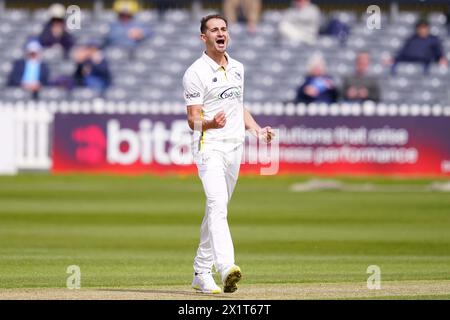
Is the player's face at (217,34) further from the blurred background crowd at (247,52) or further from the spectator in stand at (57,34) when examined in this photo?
the spectator in stand at (57,34)

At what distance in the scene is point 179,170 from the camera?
26.3 metres

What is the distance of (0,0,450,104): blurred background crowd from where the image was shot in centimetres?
2916

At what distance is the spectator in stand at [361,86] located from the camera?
90.6 feet

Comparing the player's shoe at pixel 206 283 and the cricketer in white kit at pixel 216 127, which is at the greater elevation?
the cricketer in white kit at pixel 216 127

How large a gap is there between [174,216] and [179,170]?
7.35m

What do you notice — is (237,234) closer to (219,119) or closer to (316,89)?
(219,119)

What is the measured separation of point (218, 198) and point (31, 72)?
759 inches

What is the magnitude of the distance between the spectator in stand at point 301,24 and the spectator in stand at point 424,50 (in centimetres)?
209

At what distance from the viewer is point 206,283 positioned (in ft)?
35.4

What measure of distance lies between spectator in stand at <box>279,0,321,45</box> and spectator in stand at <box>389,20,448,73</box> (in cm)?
209

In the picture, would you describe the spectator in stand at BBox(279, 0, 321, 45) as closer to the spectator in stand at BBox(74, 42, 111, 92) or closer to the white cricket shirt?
the spectator in stand at BBox(74, 42, 111, 92)

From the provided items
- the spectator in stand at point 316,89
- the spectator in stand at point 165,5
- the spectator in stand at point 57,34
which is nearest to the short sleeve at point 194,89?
the spectator in stand at point 316,89

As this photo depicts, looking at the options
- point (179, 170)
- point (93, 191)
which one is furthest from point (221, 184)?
point (179, 170)
